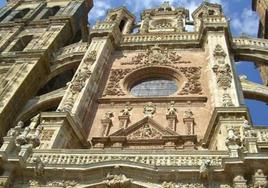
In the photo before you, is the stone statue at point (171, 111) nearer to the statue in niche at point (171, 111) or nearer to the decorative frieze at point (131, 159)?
the statue in niche at point (171, 111)

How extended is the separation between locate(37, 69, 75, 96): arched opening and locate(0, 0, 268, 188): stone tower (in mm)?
74

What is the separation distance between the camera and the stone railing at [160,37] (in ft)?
65.2

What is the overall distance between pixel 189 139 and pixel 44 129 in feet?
15.9

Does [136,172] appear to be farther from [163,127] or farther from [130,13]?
[130,13]

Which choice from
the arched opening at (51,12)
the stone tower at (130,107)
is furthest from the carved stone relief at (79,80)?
the arched opening at (51,12)

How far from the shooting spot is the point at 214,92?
47.3 ft

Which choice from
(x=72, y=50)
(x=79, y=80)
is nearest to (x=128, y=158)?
(x=79, y=80)

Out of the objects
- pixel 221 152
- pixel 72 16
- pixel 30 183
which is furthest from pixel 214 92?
pixel 72 16

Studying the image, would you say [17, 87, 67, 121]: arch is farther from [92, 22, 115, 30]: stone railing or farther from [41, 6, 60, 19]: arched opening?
[41, 6, 60, 19]: arched opening

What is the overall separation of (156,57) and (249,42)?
4.56m

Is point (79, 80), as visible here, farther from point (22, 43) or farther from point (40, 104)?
point (22, 43)

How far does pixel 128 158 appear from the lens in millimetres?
10531

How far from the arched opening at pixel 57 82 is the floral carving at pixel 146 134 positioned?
24.6 ft

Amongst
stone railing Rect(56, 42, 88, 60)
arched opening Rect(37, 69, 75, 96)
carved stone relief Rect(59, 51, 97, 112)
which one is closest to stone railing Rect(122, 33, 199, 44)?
stone railing Rect(56, 42, 88, 60)
